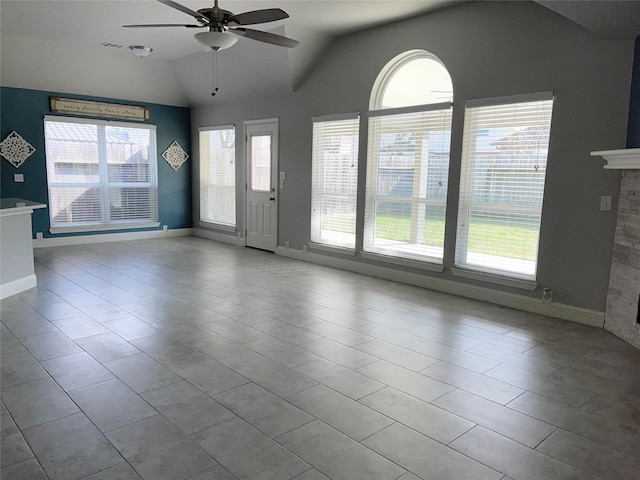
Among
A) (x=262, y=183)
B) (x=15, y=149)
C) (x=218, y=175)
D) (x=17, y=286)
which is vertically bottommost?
(x=17, y=286)

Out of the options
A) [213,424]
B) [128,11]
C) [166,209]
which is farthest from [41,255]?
[213,424]

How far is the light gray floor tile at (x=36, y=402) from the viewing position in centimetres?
246

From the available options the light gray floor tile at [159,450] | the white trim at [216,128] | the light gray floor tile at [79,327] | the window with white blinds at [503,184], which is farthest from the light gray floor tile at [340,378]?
the white trim at [216,128]

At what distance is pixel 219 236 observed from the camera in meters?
8.70

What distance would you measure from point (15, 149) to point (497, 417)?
775cm

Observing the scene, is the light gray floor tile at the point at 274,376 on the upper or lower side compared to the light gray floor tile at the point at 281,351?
lower

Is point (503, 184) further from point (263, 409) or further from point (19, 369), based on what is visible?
point (19, 369)

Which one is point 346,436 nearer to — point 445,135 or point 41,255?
point 445,135

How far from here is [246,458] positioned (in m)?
2.15

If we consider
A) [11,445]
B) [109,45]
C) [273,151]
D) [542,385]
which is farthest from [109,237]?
[542,385]

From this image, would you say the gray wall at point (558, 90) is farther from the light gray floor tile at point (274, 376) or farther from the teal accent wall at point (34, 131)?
the teal accent wall at point (34, 131)

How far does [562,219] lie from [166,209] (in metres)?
7.14

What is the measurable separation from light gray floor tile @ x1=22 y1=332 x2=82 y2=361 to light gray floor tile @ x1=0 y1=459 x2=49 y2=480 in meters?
1.31

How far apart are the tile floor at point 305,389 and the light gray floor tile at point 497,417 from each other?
1cm
